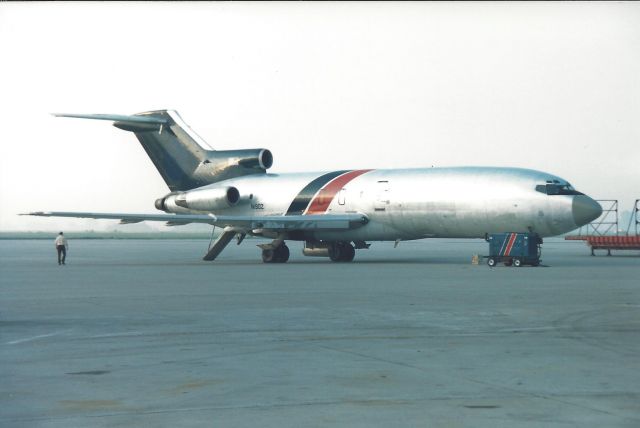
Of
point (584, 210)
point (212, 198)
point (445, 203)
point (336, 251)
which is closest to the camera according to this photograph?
point (584, 210)

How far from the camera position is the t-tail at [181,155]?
43.3 metres

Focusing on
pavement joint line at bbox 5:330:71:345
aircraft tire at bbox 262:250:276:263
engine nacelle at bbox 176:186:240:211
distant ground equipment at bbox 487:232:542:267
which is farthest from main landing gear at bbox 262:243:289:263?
pavement joint line at bbox 5:330:71:345

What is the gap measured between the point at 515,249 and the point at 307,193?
10671 mm

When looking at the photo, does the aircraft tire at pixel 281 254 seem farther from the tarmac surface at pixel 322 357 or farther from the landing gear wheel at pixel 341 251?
the tarmac surface at pixel 322 357

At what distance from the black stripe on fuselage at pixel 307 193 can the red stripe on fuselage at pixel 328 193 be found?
248 millimetres

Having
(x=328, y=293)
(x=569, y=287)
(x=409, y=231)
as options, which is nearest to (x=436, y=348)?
(x=328, y=293)

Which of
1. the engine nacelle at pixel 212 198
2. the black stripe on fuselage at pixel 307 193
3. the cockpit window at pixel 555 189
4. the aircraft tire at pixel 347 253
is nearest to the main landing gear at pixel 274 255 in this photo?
the black stripe on fuselage at pixel 307 193

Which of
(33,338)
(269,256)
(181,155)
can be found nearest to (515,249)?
(269,256)

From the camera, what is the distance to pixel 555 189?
32812 mm

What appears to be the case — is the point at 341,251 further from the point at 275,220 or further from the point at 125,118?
the point at 125,118

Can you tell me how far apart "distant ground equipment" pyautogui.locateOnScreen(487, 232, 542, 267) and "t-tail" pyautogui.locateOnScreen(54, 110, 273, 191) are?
14.1 meters

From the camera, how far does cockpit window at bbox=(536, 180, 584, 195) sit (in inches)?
1291

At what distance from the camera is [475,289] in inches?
834

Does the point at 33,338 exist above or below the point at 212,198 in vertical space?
below
